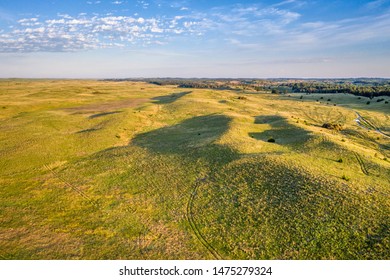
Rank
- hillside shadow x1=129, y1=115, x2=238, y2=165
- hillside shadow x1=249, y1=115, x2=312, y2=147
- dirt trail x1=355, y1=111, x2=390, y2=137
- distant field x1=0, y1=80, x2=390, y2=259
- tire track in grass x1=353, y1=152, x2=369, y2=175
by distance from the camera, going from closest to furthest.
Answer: distant field x1=0, y1=80, x2=390, y2=259 < tire track in grass x1=353, y1=152, x2=369, y2=175 < hillside shadow x1=129, y1=115, x2=238, y2=165 < hillside shadow x1=249, y1=115, x2=312, y2=147 < dirt trail x1=355, y1=111, x2=390, y2=137

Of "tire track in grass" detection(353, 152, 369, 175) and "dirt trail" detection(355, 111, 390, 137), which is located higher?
"tire track in grass" detection(353, 152, 369, 175)

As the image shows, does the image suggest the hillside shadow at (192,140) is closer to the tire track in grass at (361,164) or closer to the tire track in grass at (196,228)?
the tire track in grass at (196,228)

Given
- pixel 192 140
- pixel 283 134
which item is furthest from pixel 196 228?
pixel 283 134

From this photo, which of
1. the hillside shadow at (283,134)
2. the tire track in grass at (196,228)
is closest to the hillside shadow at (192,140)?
the tire track in grass at (196,228)

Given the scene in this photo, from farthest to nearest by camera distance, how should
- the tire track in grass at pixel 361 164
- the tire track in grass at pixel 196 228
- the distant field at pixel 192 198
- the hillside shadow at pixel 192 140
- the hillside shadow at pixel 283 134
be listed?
the hillside shadow at pixel 283 134
the hillside shadow at pixel 192 140
the tire track in grass at pixel 361 164
the distant field at pixel 192 198
the tire track in grass at pixel 196 228

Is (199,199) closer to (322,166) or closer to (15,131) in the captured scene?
(322,166)

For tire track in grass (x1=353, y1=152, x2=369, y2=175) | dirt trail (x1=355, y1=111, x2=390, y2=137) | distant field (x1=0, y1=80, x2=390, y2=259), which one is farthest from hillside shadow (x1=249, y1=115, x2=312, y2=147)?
dirt trail (x1=355, y1=111, x2=390, y2=137)

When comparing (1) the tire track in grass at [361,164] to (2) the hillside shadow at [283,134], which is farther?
(2) the hillside shadow at [283,134]

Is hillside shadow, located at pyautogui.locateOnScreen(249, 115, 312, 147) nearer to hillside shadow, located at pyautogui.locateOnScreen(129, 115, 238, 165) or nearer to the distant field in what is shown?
the distant field

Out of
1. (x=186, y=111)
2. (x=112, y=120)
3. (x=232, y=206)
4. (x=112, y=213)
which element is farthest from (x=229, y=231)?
(x=186, y=111)
